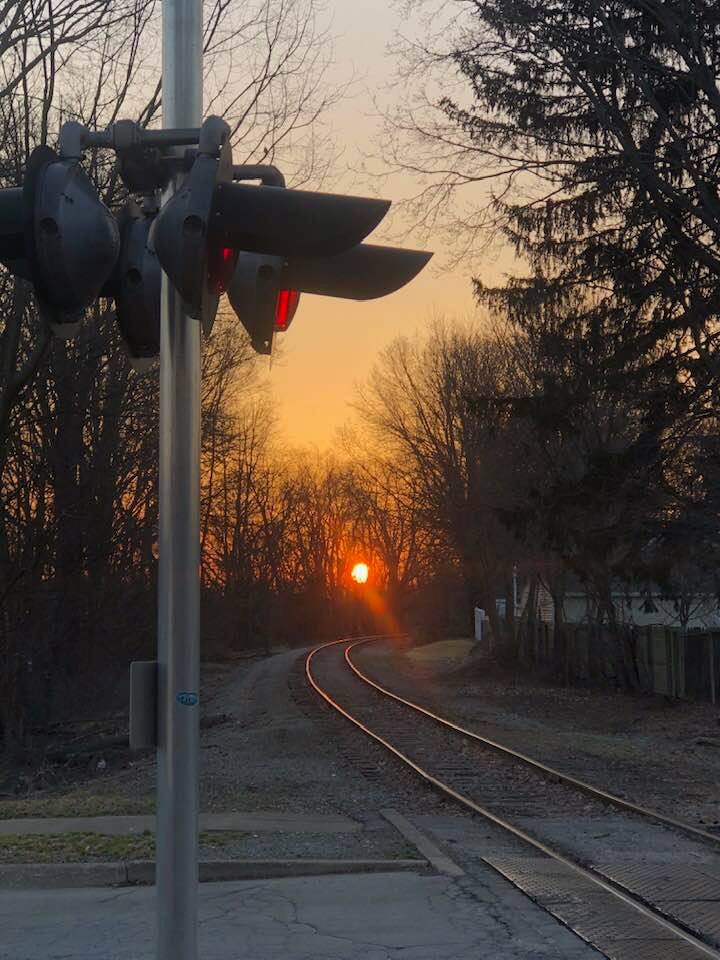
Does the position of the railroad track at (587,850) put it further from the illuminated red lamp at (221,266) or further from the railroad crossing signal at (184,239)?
the illuminated red lamp at (221,266)

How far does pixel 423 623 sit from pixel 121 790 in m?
62.4

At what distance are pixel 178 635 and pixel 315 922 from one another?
3.96 m

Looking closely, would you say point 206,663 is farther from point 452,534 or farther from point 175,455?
point 175,455

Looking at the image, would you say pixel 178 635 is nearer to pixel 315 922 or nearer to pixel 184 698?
pixel 184 698

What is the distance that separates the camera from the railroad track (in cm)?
733

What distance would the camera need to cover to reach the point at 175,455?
4.26 m

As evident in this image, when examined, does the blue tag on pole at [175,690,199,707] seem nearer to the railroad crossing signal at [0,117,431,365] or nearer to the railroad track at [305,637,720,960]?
the railroad crossing signal at [0,117,431,365]

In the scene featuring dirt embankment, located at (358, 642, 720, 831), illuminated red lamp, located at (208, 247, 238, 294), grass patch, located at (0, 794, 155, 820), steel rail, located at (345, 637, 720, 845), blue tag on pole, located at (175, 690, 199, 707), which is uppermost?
illuminated red lamp, located at (208, 247, 238, 294)

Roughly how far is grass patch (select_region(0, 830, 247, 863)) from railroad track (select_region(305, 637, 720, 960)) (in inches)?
104

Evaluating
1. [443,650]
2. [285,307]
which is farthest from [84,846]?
[443,650]

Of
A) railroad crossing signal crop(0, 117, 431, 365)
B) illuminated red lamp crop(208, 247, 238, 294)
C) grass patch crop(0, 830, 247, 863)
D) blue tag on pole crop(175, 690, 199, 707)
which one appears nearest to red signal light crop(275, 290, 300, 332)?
railroad crossing signal crop(0, 117, 431, 365)

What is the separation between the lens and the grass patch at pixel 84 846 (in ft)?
29.9

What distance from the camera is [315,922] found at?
7.45 m

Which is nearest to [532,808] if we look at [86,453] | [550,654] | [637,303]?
[637,303]
